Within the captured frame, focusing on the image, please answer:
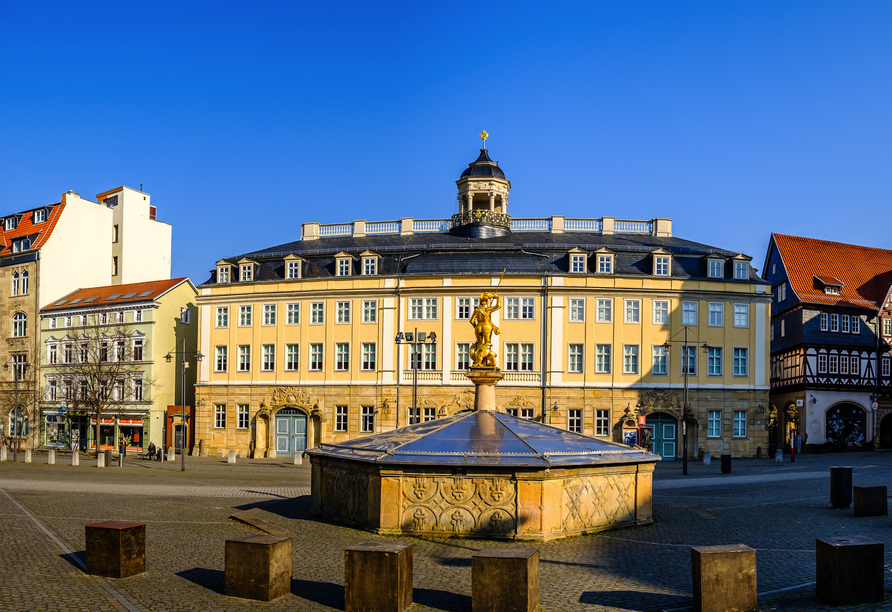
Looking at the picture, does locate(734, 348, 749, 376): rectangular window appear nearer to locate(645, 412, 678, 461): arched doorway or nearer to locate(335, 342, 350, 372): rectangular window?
locate(645, 412, 678, 461): arched doorway

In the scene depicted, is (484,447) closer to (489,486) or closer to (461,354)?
(489,486)

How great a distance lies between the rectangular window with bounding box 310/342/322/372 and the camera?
5291cm

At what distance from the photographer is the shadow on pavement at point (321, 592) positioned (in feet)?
39.8

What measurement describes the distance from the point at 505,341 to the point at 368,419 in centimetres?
932

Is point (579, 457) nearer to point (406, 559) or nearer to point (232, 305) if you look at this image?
point (406, 559)

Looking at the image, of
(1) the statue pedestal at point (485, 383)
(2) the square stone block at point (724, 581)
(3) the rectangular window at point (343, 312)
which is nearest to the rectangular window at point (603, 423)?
(3) the rectangular window at point (343, 312)

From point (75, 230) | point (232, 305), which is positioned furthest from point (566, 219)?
point (75, 230)

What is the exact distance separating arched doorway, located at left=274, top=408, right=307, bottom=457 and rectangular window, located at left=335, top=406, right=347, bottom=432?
2143mm

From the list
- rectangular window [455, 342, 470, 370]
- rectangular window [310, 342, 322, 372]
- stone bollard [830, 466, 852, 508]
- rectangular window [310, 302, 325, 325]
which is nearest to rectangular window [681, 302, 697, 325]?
rectangular window [455, 342, 470, 370]

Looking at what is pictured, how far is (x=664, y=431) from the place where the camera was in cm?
4916

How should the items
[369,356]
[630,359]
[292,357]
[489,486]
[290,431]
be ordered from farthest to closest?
[292,357] → [290,431] → [369,356] → [630,359] → [489,486]

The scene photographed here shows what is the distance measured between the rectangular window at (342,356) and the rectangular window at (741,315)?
22720 millimetres

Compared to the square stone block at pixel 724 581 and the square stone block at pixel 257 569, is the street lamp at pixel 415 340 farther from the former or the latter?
the square stone block at pixel 724 581

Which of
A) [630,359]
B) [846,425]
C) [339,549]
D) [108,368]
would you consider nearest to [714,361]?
[630,359]
